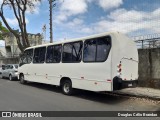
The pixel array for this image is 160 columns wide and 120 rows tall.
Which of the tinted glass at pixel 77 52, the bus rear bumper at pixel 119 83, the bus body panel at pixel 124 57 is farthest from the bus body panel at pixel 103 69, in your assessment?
the tinted glass at pixel 77 52

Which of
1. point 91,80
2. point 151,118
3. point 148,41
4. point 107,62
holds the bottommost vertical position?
point 151,118

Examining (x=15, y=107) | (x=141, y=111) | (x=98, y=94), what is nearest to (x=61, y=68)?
(x=98, y=94)

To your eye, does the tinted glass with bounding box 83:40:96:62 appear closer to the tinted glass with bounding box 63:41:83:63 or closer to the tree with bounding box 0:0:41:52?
the tinted glass with bounding box 63:41:83:63

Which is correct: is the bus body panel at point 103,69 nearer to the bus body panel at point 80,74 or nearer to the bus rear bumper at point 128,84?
the bus body panel at point 80,74

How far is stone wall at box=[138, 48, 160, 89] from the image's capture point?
14320 millimetres

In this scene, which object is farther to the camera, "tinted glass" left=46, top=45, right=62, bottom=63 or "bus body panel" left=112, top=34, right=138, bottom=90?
"tinted glass" left=46, top=45, right=62, bottom=63

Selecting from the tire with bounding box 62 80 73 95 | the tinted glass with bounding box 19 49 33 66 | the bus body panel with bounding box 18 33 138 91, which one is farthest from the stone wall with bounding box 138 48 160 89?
the tinted glass with bounding box 19 49 33 66

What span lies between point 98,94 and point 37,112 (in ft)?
17.3

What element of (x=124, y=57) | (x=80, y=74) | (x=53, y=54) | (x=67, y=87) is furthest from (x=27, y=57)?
(x=124, y=57)

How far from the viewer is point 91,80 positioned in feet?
36.0

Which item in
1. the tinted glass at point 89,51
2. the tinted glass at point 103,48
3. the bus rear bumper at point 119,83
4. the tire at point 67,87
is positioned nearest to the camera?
the bus rear bumper at point 119,83

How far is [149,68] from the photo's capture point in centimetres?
1481

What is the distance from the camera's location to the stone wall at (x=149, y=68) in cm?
1432

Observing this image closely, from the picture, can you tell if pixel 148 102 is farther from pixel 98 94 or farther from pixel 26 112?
pixel 26 112
